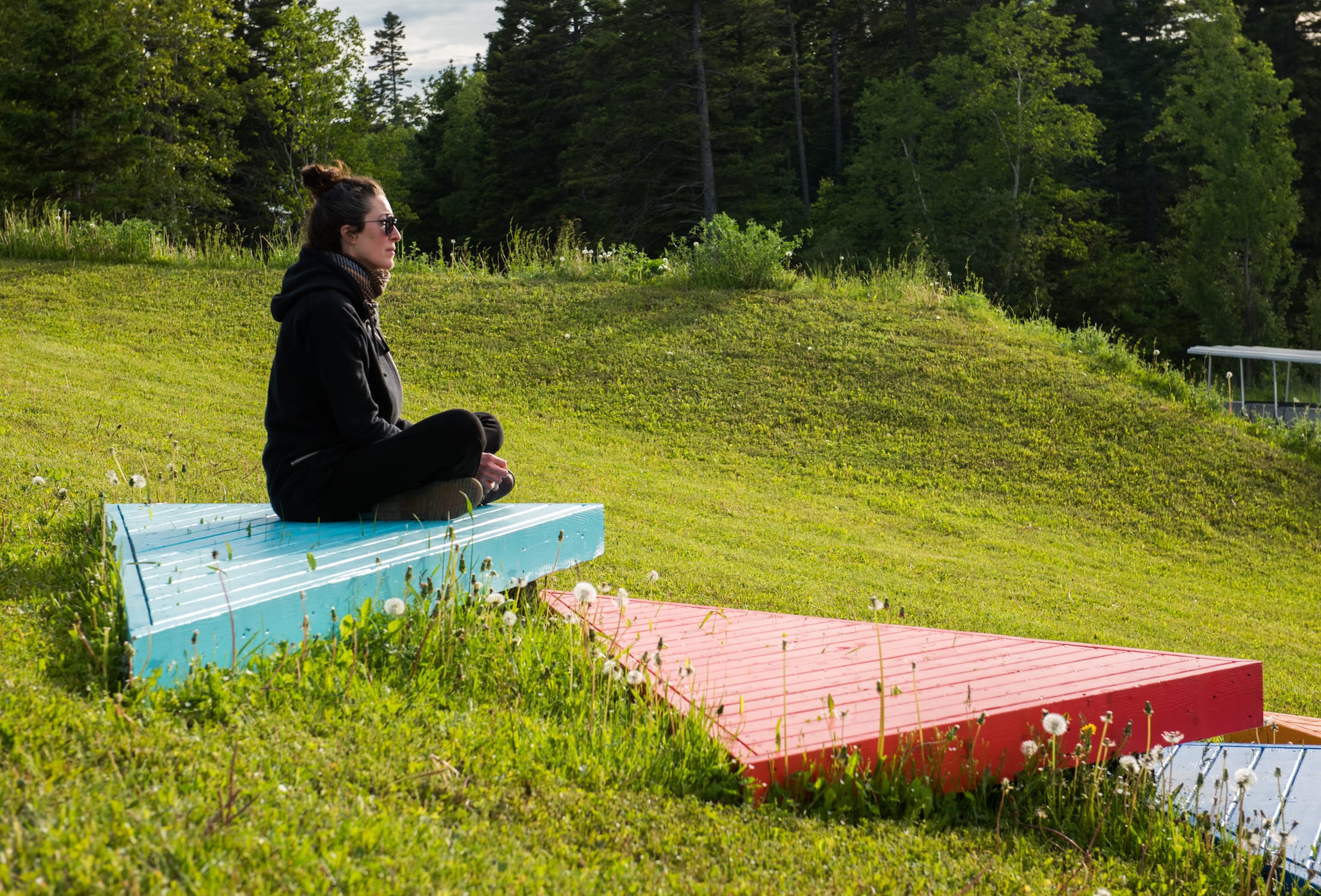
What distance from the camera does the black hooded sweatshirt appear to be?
359cm

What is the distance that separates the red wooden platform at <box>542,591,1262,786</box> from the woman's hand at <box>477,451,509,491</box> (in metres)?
0.50

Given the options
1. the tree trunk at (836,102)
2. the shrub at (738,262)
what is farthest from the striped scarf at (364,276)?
the tree trunk at (836,102)

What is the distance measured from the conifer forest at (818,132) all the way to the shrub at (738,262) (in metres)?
14.1

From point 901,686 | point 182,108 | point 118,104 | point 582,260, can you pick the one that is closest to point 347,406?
point 901,686

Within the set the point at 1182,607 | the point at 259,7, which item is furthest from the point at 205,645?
the point at 259,7

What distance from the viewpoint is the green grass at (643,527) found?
207 cm

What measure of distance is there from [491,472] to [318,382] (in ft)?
2.52

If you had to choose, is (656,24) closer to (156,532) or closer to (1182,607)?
(1182,607)

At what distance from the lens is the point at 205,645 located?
8.52 feet

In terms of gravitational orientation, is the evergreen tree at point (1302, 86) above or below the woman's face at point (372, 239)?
above

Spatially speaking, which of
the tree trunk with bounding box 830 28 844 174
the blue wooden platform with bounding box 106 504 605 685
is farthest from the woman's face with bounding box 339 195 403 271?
the tree trunk with bounding box 830 28 844 174

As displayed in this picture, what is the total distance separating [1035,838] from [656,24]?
3316cm

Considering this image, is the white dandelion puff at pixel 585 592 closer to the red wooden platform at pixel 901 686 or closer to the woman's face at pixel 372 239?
the red wooden platform at pixel 901 686

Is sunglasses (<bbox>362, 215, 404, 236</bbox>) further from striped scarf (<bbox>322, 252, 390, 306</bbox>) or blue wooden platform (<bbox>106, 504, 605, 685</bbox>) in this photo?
blue wooden platform (<bbox>106, 504, 605, 685</bbox>)
